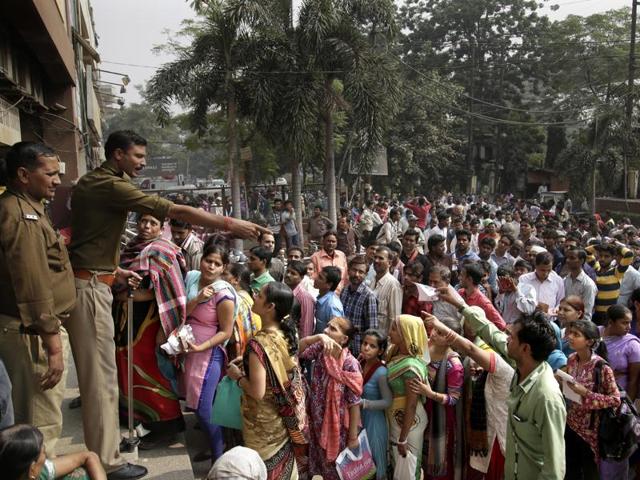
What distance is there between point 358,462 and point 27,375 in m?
1.96

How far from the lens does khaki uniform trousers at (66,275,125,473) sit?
10.1 ft

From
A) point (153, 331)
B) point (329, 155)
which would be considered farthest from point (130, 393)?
point (329, 155)

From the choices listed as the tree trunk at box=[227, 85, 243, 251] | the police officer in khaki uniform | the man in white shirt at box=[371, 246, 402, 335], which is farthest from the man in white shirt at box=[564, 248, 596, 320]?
the tree trunk at box=[227, 85, 243, 251]

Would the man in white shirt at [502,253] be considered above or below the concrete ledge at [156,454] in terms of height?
above

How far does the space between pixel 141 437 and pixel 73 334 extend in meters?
1.17

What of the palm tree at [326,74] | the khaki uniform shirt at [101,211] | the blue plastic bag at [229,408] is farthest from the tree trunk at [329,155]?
the khaki uniform shirt at [101,211]

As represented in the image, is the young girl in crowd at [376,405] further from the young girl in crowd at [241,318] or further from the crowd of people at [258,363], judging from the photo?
the young girl in crowd at [241,318]

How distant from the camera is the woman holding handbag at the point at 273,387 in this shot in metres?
3.04

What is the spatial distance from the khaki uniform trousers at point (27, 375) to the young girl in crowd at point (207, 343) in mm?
1098

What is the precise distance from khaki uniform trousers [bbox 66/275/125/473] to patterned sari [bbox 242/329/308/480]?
715 mm

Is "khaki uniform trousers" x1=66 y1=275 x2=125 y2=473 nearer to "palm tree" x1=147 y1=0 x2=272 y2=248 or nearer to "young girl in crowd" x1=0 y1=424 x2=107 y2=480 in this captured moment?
"young girl in crowd" x1=0 y1=424 x2=107 y2=480

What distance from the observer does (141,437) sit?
392 cm

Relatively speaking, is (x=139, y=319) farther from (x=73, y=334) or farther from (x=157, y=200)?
(x=157, y=200)

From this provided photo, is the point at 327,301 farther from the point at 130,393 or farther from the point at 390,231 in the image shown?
the point at 390,231
